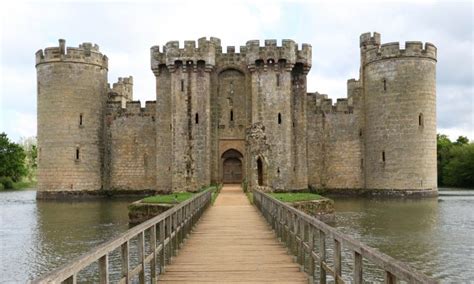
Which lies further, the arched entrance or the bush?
the bush

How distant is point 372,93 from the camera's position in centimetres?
3712

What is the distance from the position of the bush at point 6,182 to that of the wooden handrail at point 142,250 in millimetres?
48242

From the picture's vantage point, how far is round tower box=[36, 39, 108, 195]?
3641 cm

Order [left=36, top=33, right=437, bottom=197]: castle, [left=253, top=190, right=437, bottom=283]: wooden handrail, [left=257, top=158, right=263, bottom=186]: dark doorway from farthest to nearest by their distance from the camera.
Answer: [left=36, top=33, right=437, bottom=197]: castle
[left=257, top=158, right=263, bottom=186]: dark doorway
[left=253, top=190, right=437, bottom=283]: wooden handrail

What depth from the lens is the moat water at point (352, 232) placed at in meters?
13.8

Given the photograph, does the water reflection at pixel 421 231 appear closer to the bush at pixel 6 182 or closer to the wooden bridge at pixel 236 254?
the wooden bridge at pixel 236 254

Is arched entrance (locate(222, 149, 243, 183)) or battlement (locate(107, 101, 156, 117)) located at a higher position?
battlement (locate(107, 101, 156, 117))

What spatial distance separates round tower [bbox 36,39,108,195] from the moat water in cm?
539

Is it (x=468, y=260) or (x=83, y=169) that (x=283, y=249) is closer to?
(x=468, y=260)

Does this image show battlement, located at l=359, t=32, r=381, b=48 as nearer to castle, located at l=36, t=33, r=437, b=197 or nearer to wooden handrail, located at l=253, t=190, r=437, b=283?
castle, located at l=36, t=33, r=437, b=197

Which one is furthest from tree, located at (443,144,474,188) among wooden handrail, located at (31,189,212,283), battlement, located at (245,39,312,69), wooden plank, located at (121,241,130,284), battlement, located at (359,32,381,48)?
wooden plank, located at (121,241,130,284)

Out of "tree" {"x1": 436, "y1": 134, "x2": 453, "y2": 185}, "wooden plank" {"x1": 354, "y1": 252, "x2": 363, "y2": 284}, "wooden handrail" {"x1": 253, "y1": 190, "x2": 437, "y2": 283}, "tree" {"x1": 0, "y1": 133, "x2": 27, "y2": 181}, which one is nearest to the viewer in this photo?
"wooden handrail" {"x1": 253, "y1": 190, "x2": 437, "y2": 283}

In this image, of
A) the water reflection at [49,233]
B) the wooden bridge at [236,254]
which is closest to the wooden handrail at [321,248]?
the wooden bridge at [236,254]

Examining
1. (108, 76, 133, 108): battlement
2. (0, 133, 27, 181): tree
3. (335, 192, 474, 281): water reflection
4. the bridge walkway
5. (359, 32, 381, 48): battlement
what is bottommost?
(335, 192, 474, 281): water reflection
